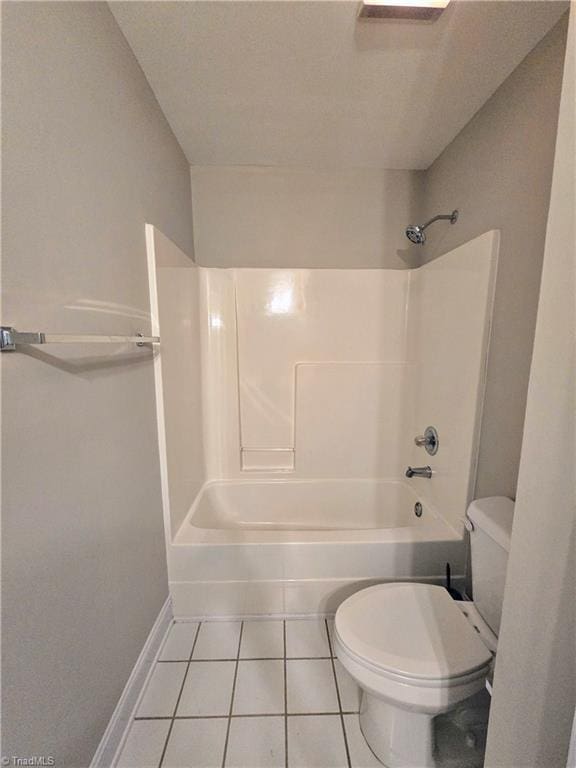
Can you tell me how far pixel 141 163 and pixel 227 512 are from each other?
1.90 metres

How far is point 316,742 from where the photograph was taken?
1.06m

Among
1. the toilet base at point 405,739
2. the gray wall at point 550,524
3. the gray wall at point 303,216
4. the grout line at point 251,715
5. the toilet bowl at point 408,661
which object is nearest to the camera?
the gray wall at point 550,524

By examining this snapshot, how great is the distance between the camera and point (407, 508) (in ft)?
6.48

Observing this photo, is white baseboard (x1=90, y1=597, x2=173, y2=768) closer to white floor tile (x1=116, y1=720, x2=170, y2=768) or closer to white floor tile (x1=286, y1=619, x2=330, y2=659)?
white floor tile (x1=116, y1=720, x2=170, y2=768)

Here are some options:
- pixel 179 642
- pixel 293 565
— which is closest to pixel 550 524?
pixel 293 565

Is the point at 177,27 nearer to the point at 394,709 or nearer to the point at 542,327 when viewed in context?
the point at 542,327

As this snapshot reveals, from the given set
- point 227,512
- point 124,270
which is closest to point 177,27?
point 124,270

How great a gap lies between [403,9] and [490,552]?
1718mm

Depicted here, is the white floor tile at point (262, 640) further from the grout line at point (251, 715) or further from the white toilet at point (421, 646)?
the white toilet at point (421, 646)

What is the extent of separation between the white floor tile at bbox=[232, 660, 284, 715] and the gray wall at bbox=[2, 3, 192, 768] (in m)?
0.43

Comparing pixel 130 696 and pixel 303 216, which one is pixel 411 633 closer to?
pixel 130 696

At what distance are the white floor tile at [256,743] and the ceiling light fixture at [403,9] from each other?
2.32m

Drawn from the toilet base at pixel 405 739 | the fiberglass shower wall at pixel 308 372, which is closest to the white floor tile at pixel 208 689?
the toilet base at pixel 405 739

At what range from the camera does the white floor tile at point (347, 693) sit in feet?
3.83
